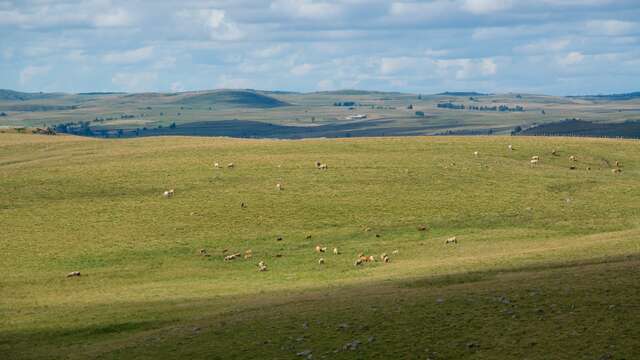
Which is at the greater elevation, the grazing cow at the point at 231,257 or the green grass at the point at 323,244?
the green grass at the point at 323,244

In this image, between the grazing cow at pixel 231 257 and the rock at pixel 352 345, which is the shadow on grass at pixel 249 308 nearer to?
the rock at pixel 352 345

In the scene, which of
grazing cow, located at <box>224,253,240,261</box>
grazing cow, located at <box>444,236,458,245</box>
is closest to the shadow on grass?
grazing cow, located at <box>224,253,240,261</box>

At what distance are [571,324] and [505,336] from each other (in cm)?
226

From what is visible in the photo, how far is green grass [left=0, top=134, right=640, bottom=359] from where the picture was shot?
33250 millimetres

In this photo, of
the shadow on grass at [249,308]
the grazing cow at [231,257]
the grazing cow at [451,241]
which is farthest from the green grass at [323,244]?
the grazing cow at [451,241]

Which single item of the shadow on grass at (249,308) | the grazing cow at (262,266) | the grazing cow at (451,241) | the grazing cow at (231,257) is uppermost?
the shadow on grass at (249,308)

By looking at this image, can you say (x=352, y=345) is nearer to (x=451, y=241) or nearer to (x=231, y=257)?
(x=231, y=257)

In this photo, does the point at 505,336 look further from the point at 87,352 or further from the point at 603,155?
the point at 603,155

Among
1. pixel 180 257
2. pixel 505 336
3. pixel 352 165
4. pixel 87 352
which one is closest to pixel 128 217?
pixel 180 257

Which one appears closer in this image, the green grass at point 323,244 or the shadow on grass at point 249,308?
the green grass at point 323,244

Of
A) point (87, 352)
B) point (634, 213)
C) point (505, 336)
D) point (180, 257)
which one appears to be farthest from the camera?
point (634, 213)

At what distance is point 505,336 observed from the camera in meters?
31.1

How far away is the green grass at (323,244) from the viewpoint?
109 ft

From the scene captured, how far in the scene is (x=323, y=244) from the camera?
62406mm
